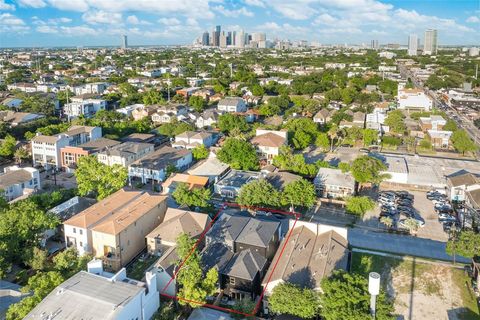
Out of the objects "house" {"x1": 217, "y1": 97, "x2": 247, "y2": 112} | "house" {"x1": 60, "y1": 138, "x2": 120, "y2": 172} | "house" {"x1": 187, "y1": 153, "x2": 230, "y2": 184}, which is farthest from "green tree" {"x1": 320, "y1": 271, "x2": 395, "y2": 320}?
"house" {"x1": 217, "y1": 97, "x2": 247, "y2": 112}

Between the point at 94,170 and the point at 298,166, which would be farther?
the point at 298,166

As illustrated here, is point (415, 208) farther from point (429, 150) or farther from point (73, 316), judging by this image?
point (73, 316)

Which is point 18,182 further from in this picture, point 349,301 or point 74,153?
point 349,301

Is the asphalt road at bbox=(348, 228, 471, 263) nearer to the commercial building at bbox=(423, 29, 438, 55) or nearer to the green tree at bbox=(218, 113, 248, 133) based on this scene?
the green tree at bbox=(218, 113, 248, 133)

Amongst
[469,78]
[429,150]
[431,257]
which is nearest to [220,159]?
[431,257]

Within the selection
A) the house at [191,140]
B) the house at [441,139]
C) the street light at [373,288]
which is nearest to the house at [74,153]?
the house at [191,140]

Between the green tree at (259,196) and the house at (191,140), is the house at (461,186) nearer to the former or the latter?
the green tree at (259,196)
